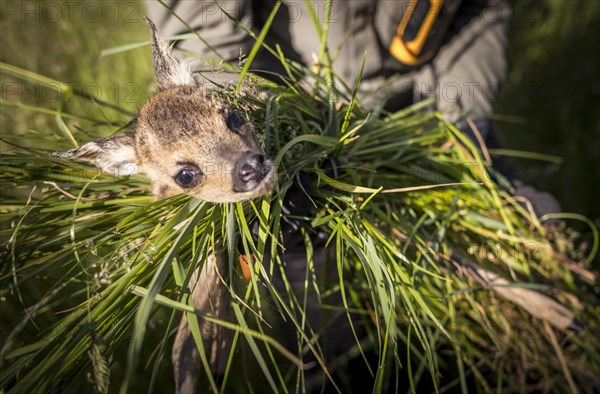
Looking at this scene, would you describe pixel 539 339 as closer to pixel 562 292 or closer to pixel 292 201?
pixel 562 292

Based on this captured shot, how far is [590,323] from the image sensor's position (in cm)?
A: 188

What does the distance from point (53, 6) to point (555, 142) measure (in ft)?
15.5

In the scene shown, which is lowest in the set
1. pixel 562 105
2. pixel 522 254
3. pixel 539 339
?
pixel 539 339

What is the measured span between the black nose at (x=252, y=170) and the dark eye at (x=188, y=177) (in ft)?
0.45

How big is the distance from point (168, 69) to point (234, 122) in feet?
1.02

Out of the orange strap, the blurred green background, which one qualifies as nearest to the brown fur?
the orange strap

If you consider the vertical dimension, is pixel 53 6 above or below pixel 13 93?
above

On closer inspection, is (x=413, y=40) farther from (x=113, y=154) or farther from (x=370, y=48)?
(x=113, y=154)

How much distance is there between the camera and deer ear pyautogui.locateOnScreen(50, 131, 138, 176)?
1257mm

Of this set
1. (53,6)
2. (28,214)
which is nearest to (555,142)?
(28,214)

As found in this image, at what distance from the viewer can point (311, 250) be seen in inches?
58.5

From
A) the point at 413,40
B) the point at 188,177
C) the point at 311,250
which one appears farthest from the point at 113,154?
the point at 413,40

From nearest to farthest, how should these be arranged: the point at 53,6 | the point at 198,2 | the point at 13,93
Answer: the point at 198,2, the point at 13,93, the point at 53,6

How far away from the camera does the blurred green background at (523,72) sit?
11.5 ft
